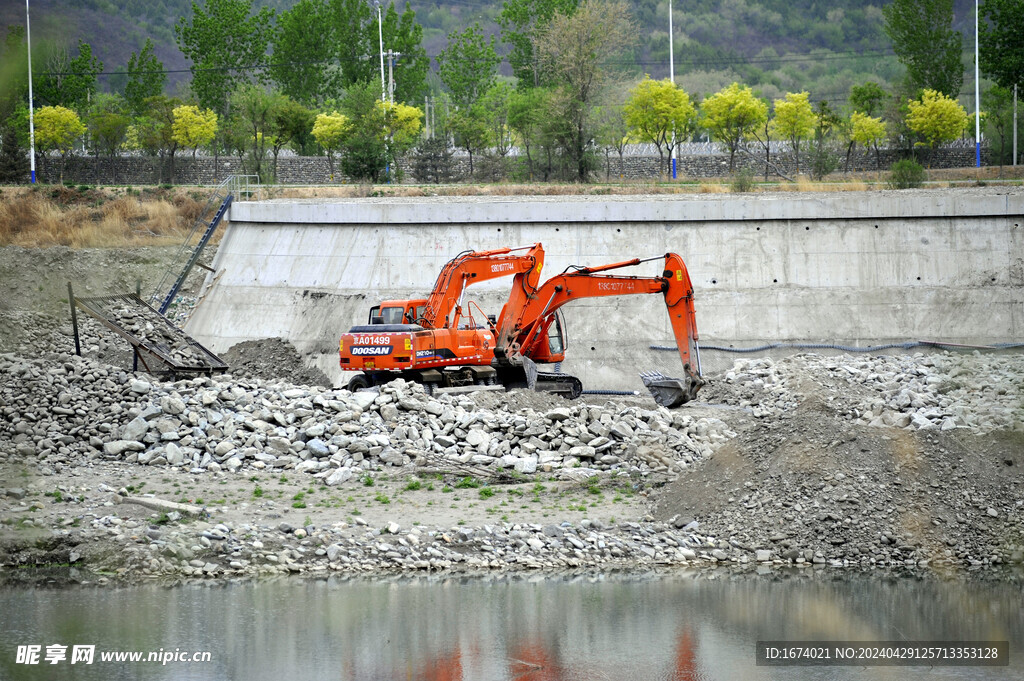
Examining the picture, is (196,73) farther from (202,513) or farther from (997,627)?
(997,627)

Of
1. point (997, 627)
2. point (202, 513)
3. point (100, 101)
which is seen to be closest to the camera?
point (997, 627)

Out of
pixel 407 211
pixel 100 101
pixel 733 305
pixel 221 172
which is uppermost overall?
pixel 100 101

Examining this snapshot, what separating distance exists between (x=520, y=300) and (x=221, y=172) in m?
40.1

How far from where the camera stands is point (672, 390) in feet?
77.5

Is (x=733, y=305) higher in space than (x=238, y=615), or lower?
higher

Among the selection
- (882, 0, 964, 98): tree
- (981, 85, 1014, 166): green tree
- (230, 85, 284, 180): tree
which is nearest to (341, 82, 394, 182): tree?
(230, 85, 284, 180): tree

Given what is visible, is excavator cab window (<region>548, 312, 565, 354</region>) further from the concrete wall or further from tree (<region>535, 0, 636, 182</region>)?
tree (<region>535, 0, 636, 182</region>)

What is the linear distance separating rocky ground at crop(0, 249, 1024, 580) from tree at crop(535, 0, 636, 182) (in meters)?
27.3

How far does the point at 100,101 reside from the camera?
6850 centimetres

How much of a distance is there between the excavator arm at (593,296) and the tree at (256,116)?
34863 millimetres

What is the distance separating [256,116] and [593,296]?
1540 inches

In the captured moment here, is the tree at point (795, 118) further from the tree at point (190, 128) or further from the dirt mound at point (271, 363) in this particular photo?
the dirt mound at point (271, 363)

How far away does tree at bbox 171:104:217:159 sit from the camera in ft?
198

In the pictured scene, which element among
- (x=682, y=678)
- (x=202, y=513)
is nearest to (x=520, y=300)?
(x=202, y=513)
